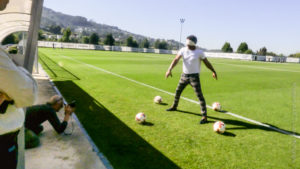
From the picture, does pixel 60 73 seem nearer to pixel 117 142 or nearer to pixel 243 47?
pixel 117 142

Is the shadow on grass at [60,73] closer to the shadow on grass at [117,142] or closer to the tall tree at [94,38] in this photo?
the shadow on grass at [117,142]

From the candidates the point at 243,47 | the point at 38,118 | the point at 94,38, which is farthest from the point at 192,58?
the point at 243,47

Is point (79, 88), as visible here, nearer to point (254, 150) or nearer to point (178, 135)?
point (178, 135)

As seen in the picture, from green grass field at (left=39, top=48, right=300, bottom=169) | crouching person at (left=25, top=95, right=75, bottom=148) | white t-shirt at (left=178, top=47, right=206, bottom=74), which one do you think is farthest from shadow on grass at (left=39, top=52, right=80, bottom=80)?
white t-shirt at (left=178, top=47, right=206, bottom=74)

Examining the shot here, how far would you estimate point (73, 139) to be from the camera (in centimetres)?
432

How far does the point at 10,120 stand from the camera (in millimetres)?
1588

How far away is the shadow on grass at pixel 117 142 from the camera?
3631 millimetres

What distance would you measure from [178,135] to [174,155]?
3.12ft

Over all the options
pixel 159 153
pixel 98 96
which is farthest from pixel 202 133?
pixel 98 96

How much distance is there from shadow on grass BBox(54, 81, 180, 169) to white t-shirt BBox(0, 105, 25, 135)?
82.9 inches

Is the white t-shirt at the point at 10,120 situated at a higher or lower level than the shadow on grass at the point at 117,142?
higher

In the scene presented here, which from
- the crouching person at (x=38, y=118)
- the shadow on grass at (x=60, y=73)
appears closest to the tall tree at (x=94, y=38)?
the shadow on grass at (x=60, y=73)

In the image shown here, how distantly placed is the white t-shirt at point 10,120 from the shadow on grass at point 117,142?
2105 mm

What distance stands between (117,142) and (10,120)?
293 cm
